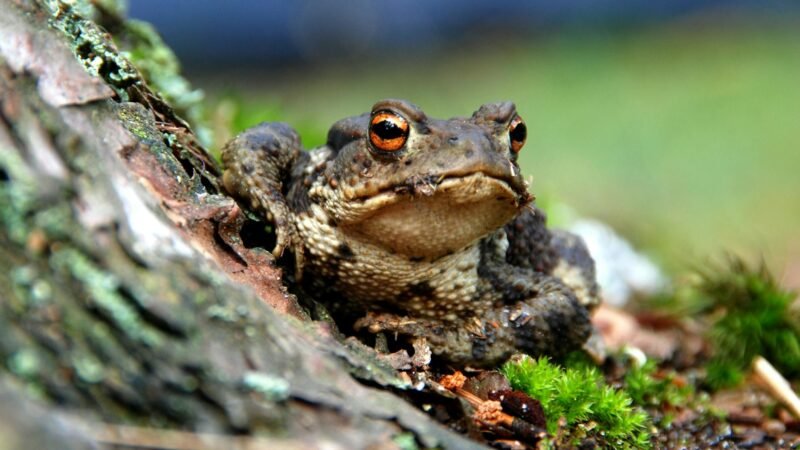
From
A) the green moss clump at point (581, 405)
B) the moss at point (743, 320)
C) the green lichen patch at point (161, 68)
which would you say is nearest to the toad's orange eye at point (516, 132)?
the green moss clump at point (581, 405)

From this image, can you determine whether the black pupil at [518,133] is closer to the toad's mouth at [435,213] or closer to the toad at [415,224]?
the toad at [415,224]

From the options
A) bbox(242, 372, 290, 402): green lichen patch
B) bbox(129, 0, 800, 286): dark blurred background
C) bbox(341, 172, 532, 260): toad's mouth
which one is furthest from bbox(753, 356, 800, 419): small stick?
bbox(129, 0, 800, 286): dark blurred background

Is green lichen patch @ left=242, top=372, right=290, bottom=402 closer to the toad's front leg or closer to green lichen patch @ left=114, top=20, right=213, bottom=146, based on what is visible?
the toad's front leg

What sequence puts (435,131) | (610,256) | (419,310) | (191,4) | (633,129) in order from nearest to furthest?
(435,131) < (419,310) < (610,256) < (633,129) < (191,4)

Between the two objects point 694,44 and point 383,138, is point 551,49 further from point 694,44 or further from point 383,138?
point 383,138

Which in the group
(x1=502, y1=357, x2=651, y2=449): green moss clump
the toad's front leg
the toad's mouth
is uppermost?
the toad's front leg

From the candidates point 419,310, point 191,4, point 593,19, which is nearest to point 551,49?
point 593,19
